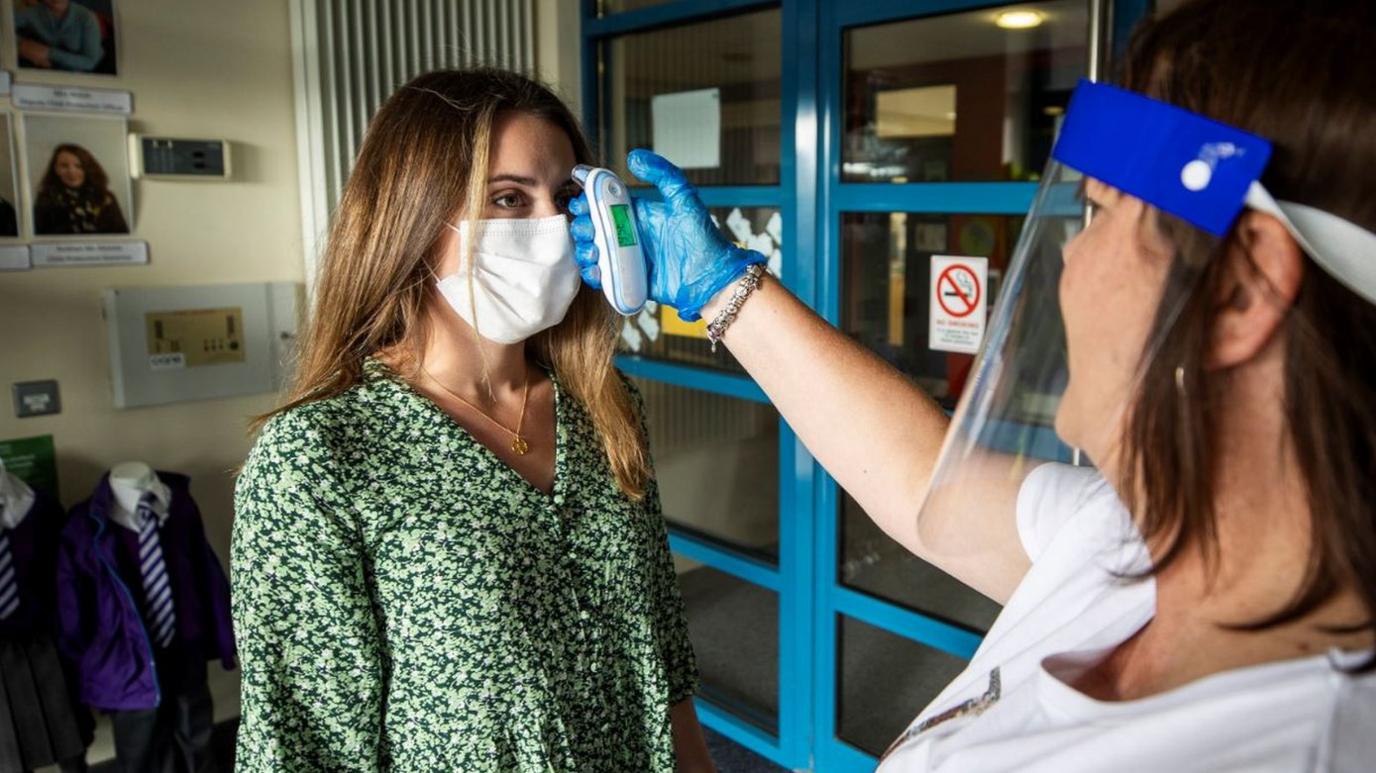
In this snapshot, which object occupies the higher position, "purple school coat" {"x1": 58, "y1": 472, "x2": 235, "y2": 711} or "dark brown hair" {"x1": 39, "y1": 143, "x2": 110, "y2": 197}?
"dark brown hair" {"x1": 39, "y1": 143, "x2": 110, "y2": 197}

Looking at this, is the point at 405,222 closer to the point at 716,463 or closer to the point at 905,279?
the point at 905,279

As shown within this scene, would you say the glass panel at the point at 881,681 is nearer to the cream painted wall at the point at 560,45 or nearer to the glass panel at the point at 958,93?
the glass panel at the point at 958,93

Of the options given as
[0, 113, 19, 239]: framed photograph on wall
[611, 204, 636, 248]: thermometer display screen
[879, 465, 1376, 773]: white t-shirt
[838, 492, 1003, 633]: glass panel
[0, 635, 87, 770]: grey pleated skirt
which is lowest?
[0, 635, 87, 770]: grey pleated skirt

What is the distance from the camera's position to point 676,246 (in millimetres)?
1312

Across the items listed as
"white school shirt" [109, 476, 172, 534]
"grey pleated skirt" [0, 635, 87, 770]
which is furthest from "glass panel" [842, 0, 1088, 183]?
"grey pleated skirt" [0, 635, 87, 770]

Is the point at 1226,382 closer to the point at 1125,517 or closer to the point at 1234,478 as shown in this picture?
the point at 1234,478

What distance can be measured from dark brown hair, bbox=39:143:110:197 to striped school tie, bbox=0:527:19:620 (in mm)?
934

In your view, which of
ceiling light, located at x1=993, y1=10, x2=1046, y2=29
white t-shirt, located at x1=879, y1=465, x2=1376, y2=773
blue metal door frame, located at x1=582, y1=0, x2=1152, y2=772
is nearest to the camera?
white t-shirt, located at x1=879, y1=465, x2=1376, y2=773

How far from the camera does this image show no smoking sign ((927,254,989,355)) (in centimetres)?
239

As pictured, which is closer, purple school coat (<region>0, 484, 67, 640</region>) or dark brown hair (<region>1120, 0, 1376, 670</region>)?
dark brown hair (<region>1120, 0, 1376, 670</region>)

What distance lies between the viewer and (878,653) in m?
3.18

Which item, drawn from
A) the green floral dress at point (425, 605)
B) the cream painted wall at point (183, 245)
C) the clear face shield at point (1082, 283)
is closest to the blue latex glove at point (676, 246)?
the green floral dress at point (425, 605)

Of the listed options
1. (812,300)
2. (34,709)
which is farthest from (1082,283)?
(34,709)

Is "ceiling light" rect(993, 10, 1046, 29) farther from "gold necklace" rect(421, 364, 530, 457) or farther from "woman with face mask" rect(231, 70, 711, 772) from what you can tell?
"gold necklace" rect(421, 364, 530, 457)
